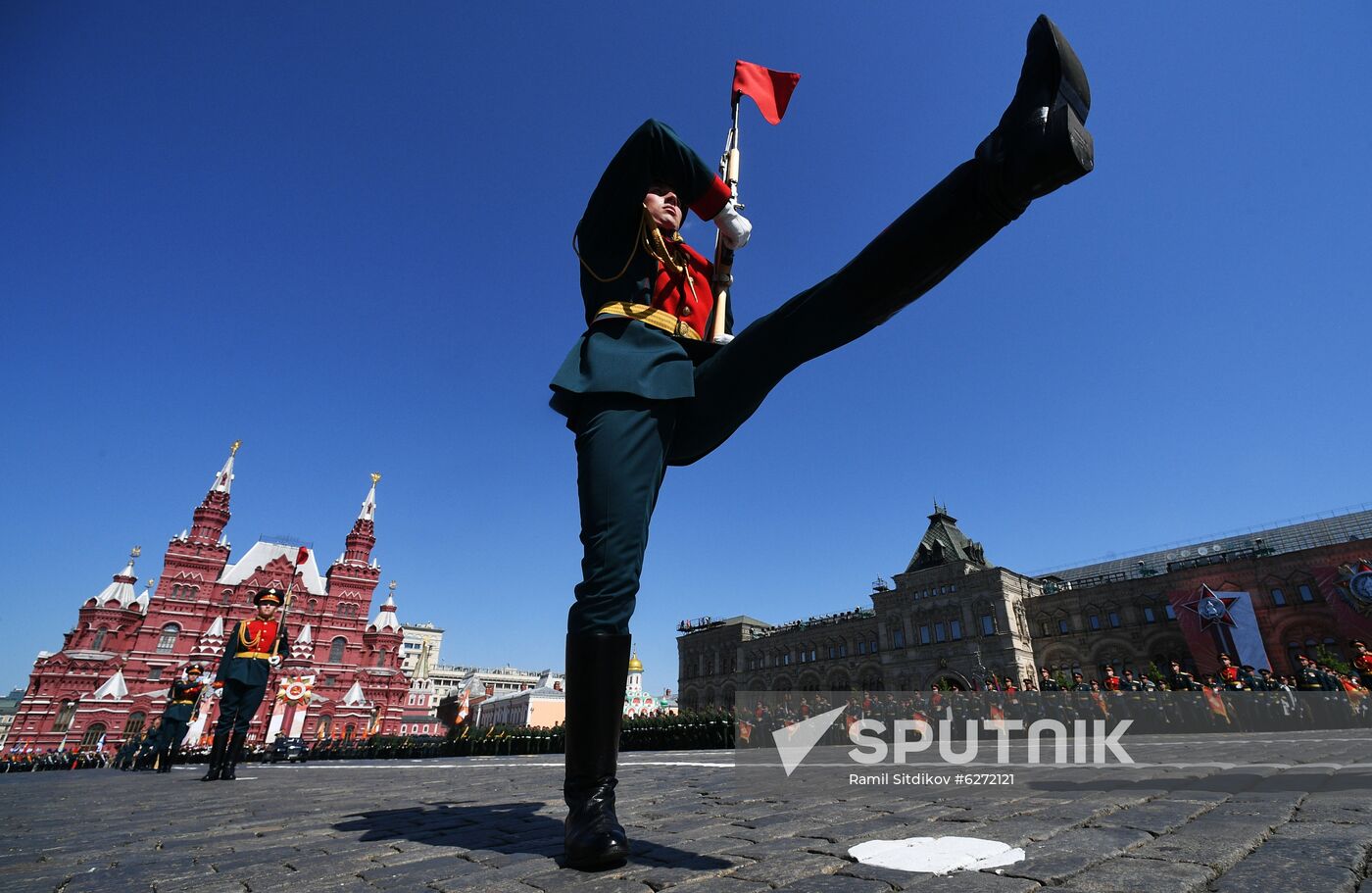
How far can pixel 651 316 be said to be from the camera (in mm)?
2221

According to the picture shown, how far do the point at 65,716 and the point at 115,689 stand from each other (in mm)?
2756

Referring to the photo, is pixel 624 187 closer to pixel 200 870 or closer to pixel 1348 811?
pixel 200 870

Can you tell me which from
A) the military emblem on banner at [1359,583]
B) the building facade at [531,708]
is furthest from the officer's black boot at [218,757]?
the building facade at [531,708]

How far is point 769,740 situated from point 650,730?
4.23 metres

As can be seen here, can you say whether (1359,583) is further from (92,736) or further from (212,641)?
(92,736)

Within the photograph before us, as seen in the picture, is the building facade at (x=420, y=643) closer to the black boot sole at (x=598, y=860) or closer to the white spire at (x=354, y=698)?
the white spire at (x=354, y=698)

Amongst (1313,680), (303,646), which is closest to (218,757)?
(1313,680)

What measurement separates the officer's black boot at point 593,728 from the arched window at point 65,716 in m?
48.4

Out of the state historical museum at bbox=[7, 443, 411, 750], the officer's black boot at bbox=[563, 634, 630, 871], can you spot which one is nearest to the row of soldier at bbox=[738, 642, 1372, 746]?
the officer's black boot at bbox=[563, 634, 630, 871]

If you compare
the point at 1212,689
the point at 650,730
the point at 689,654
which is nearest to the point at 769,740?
the point at 650,730

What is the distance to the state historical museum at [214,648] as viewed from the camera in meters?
33.3

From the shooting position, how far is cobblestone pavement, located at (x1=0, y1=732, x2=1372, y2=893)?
1343mm

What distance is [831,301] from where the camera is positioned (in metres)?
1.72

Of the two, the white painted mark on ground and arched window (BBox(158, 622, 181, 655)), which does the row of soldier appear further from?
arched window (BBox(158, 622, 181, 655))
